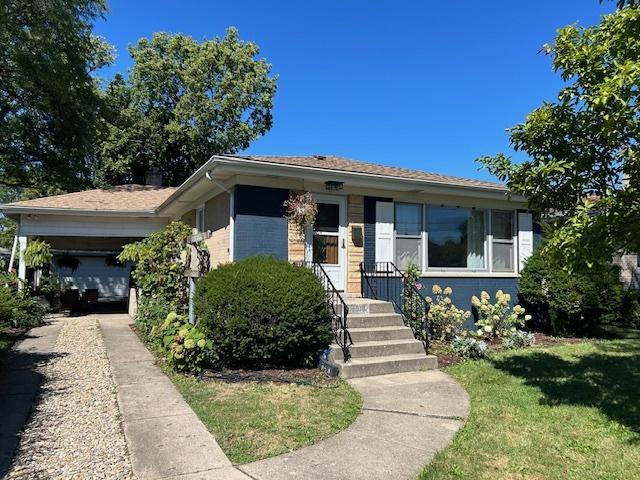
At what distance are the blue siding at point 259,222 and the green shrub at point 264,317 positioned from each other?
1543 millimetres

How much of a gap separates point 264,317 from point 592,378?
4684 mm

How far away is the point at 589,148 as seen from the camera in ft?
17.0

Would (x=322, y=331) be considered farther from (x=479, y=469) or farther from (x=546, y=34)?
(x=546, y=34)

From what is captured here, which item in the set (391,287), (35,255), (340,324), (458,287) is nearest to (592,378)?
(340,324)

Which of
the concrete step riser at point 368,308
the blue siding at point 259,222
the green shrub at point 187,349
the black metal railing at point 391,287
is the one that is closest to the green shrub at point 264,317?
the green shrub at point 187,349

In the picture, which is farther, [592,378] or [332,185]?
[332,185]

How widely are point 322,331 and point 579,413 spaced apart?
333 centimetres

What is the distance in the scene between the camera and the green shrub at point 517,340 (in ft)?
29.4

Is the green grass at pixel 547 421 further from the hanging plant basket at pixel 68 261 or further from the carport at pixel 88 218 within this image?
the hanging plant basket at pixel 68 261

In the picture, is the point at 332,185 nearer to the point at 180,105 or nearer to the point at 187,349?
the point at 187,349

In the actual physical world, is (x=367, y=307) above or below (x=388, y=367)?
above

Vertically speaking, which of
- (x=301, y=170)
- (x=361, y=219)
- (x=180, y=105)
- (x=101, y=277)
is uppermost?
(x=180, y=105)

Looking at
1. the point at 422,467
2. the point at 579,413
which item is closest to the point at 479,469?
the point at 422,467

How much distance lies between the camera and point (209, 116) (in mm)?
25234
